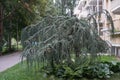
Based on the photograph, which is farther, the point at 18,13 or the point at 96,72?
the point at 18,13

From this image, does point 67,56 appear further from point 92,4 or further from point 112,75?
point 92,4

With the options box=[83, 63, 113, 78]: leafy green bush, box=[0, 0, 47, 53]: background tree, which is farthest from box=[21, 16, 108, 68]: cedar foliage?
box=[0, 0, 47, 53]: background tree

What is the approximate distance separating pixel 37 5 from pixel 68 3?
22.5 meters

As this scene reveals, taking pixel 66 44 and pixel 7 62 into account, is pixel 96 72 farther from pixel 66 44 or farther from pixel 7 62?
pixel 7 62

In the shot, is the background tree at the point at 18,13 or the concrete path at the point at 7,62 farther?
the background tree at the point at 18,13

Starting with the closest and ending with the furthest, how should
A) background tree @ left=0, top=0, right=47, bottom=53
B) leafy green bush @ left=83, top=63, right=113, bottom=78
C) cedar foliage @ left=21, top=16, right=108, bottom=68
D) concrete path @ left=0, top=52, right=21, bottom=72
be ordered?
leafy green bush @ left=83, top=63, right=113, bottom=78
cedar foliage @ left=21, top=16, right=108, bottom=68
concrete path @ left=0, top=52, right=21, bottom=72
background tree @ left=0, top=0, right=47, bottom=53

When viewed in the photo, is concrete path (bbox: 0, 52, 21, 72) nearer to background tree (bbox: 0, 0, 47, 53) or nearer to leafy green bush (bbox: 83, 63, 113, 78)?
leafy green bush (bbox: 83, 63, 113, 78)

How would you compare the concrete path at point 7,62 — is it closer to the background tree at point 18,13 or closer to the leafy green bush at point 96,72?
the leafy green bush at point 96,72

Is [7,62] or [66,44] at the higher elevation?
[66,44]

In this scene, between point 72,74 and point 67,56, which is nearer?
point 72,74

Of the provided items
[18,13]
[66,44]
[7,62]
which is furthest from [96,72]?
[18,13]

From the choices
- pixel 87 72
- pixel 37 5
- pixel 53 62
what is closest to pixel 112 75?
pixel 87 72

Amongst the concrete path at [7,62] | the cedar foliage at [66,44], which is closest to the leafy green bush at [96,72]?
the cedar foliage at [66,44]

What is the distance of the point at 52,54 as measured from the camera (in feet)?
34.0
